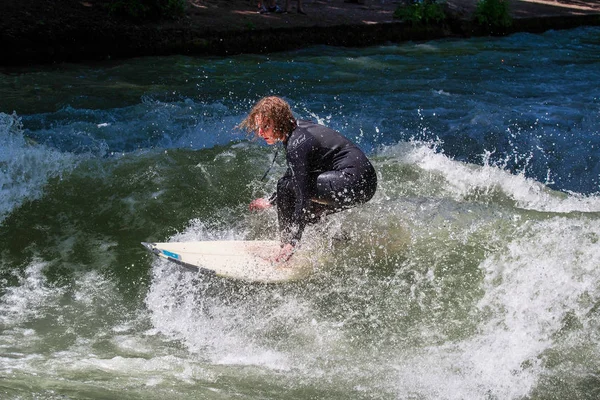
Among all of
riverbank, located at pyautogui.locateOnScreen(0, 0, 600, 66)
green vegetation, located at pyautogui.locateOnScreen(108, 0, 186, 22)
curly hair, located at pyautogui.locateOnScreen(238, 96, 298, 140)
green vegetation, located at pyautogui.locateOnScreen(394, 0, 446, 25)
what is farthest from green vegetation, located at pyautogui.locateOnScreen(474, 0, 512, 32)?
curly hair, located at pyautogui.locateOnScreen(238, 96, 298, 140)

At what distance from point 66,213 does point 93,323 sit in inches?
72.5

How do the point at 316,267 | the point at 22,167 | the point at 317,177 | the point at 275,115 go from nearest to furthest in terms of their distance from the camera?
the point at 275,115 → the point at 317,177 → the point at 316,267 → the point at 22,167

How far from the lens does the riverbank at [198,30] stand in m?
11.9

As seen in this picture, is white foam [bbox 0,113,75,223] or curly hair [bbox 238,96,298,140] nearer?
curly hair [bbox 238,96,298,140]

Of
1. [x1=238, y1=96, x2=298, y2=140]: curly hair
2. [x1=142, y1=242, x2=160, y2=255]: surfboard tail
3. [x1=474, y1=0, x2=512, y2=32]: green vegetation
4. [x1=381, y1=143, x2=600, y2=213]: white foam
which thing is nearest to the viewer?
[x1=238, y1=96, x2=298, y2=140]: curly hair

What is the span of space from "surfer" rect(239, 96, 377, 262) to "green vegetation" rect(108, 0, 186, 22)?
29.0ft

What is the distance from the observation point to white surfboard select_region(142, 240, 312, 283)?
5.12 m

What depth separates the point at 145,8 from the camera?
42.4ft

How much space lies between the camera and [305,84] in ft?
36.2

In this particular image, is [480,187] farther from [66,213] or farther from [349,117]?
[66,213]

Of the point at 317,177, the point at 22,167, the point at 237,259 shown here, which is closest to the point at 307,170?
the point at 317,177

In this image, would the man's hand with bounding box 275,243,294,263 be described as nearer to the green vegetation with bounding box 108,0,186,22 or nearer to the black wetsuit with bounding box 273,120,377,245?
the black wetsuit with bounding box 273,120,377,245

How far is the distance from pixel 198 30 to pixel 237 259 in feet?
27.9

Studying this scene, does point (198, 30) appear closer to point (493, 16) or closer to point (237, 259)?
point (493, 16)
